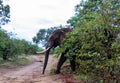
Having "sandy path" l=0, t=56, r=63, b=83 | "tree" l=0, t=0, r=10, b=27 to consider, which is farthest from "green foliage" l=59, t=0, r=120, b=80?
"tree" l=0, t=0, r=10, b=27

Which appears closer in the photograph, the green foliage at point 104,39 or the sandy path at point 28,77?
the green foliage at point 104,39

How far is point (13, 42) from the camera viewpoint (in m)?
25.7

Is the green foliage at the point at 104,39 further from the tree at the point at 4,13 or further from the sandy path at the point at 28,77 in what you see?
the tree at the point at 4,13

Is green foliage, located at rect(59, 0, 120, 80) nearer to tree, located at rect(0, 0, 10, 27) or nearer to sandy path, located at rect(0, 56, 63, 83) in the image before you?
sandy path, located at rect(0, 56, 63, 83)

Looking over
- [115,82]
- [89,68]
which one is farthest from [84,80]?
[115,82]

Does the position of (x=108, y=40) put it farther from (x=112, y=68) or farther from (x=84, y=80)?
(x=84, y=80)

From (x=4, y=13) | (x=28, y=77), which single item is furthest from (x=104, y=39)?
(x=4, y=13)

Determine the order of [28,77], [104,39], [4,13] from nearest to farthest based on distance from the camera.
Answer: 1. [104,39]
2. [28,77]
3. [4,13]

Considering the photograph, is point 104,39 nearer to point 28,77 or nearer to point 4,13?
point 28,77

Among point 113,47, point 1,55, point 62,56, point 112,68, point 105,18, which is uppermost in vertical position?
point 105,18

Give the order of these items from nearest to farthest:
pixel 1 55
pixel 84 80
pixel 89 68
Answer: pixel 89 68 → pixel 84 80 → pixel 1 55

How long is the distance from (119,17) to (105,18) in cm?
31

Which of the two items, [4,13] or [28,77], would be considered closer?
[28,77]

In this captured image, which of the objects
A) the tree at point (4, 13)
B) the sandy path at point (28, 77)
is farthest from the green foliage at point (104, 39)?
the tree at point (4, 13)
